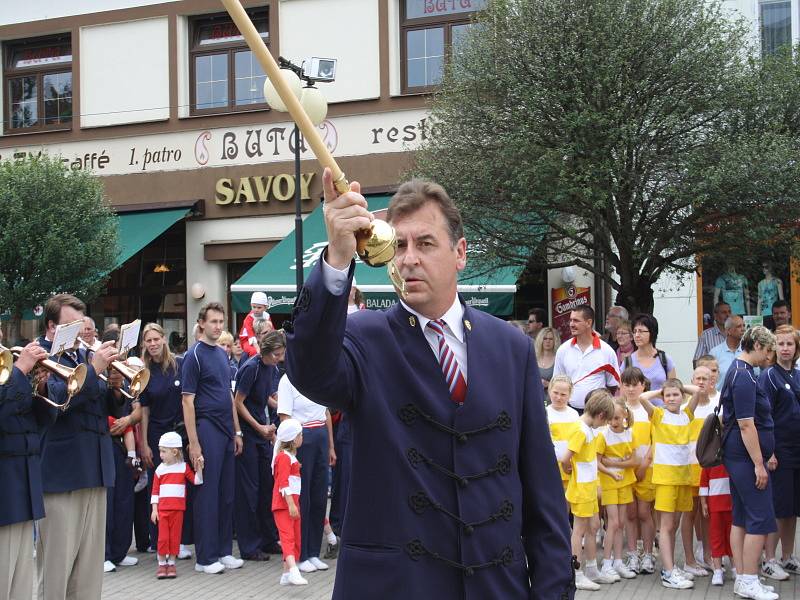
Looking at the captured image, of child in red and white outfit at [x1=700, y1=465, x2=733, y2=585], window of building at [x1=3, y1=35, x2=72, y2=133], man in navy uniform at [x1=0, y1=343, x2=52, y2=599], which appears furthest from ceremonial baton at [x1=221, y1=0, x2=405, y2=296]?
window of building at [x1=3, y1=35, x2=72, y2=133]

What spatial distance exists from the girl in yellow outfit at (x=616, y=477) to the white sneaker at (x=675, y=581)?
14.6 inches

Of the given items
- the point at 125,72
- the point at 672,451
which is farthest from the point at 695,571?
the point at 125,72

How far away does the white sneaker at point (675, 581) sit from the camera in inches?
311

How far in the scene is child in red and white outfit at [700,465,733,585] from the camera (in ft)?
26.8

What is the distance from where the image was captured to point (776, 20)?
52.3 feet

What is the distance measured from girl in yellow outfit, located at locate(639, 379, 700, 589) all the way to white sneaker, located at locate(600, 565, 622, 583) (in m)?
0.35

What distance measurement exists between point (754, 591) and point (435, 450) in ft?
17.8

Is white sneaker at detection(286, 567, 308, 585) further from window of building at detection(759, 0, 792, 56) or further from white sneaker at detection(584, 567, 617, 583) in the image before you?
window of building at detection(759, 0, 792, 56)

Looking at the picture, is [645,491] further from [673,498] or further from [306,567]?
[306,567]

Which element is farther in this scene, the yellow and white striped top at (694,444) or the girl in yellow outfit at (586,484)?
the yellow and white striped top at (694,444)

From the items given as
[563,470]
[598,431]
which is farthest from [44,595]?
[598,431]

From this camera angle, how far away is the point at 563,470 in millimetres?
7895

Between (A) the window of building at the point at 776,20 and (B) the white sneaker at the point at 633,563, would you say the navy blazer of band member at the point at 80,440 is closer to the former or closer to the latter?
(B) the white sneaker at the point at 633,563

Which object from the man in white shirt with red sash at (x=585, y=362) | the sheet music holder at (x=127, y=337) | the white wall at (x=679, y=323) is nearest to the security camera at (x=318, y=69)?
the man in white shirt with red sash at (x=585, y=362)
